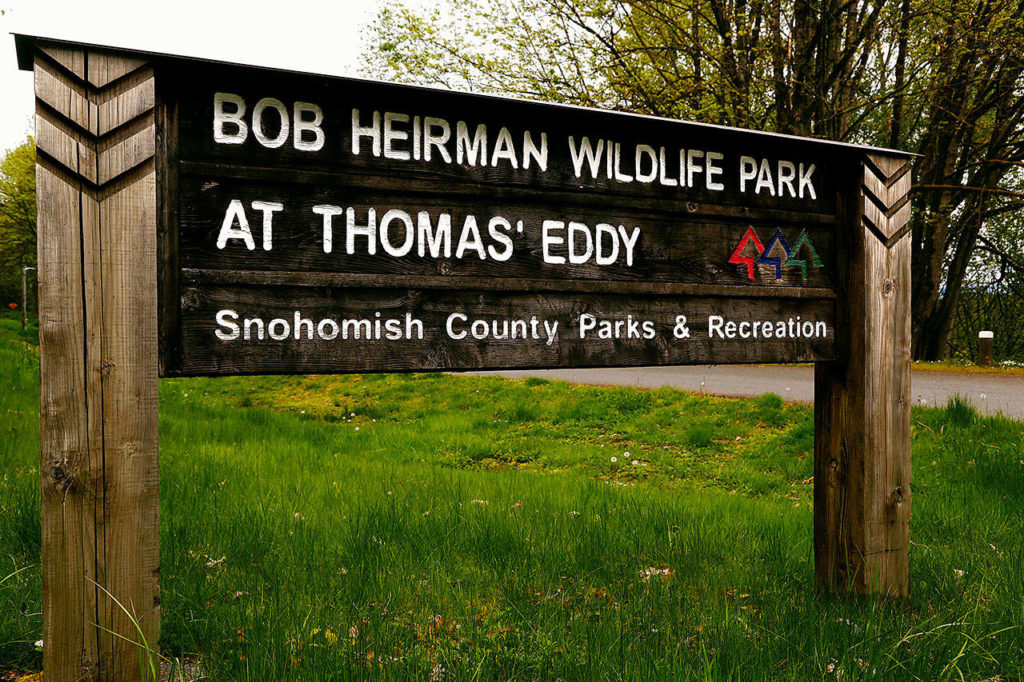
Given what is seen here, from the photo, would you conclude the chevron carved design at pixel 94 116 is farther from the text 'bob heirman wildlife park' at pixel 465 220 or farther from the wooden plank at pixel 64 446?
the text 'bob heirman wildlife park' at pixel 465 220

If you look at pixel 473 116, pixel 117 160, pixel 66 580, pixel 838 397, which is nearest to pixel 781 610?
pixel 838 397

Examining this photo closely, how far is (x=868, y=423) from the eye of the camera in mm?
3061

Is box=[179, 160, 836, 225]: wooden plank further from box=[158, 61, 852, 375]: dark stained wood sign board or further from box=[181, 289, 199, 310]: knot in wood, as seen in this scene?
box=[181, 289, 199, 310]: knot in wood

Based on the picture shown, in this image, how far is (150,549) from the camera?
1937 millimetres

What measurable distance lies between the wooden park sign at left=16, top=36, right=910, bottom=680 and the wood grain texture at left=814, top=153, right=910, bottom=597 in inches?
0.4

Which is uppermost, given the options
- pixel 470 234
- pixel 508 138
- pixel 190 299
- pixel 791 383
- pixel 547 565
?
pixel 508 138

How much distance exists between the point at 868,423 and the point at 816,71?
431 inches

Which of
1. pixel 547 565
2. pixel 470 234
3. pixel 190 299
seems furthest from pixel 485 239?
pixel 547 565

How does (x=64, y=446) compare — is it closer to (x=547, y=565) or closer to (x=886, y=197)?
(x=547, y=565)

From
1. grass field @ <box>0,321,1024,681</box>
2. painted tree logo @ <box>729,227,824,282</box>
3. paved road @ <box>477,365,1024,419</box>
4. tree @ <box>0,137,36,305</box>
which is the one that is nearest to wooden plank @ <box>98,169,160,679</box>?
grass field @ <box>0,321,1024,681</box>

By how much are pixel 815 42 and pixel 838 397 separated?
33.9 ft

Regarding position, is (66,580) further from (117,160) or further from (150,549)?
(117,160)

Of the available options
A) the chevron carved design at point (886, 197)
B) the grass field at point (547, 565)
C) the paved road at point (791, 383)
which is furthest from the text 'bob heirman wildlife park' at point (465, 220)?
the paved road at point (791, 383)

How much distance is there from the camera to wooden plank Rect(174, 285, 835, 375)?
2.07m
